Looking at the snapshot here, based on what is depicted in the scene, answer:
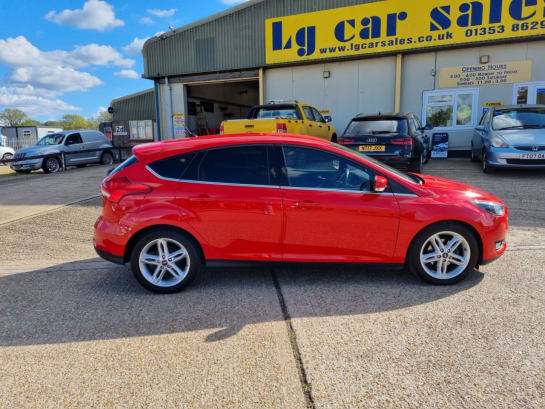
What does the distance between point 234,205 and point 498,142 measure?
8159 mm

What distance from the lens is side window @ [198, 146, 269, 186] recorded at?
3824 mm

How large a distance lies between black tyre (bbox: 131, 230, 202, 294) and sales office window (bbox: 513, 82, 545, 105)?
14801mm

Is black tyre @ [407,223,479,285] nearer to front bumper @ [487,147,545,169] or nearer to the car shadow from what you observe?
the car shadow

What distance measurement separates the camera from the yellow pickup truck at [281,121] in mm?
9656

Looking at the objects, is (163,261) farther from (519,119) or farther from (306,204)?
(519,119)

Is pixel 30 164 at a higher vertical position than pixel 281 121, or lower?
lower

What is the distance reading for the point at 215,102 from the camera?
26.8 m

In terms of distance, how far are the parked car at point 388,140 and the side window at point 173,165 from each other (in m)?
5.84

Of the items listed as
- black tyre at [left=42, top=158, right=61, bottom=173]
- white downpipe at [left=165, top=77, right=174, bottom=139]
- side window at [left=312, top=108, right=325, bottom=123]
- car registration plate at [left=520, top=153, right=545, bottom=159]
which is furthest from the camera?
white downpipe at [left=165, top=77, right=174, bottom=139]

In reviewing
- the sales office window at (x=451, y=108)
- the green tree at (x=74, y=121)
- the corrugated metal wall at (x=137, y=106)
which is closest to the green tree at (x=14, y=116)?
the green tree at (x=74, y=121)

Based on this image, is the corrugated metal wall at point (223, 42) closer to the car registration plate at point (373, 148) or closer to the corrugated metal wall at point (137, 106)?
the car registration plate at point (373, 148)

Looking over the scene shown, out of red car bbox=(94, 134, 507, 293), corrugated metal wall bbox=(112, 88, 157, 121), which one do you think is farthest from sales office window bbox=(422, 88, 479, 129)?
corrugated metal wall bbox=(112, 88, 157, 121)

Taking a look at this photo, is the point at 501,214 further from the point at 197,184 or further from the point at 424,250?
the point at 197,184

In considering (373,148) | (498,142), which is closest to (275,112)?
(373,148)
